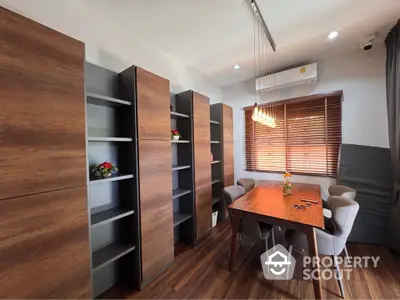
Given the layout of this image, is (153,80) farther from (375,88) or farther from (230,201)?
(375,88)

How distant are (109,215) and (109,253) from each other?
384 mm

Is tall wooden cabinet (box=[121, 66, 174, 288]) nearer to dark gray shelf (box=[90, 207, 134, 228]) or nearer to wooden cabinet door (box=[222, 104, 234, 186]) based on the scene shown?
dark gray shelf (box=[90, 207, 134, 228])

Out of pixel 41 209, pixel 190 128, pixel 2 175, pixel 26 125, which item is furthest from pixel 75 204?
pixel 190 128

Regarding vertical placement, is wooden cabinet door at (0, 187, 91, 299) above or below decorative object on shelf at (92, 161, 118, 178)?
below

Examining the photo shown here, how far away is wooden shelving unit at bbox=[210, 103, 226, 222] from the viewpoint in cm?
350

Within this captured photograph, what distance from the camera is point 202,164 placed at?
9.36ft

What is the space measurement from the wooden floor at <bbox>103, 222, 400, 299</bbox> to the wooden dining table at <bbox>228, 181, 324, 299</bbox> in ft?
0.72

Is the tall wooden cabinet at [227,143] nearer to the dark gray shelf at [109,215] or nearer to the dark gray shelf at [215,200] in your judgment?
the dark gray shelf at [215,200]

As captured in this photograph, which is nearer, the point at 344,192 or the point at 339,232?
the point at 339,232

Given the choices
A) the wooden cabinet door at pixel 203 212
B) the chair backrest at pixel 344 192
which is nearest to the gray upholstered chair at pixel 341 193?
the chair backrest at pixel 344 192

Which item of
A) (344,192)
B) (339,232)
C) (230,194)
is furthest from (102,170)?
(344,192)
